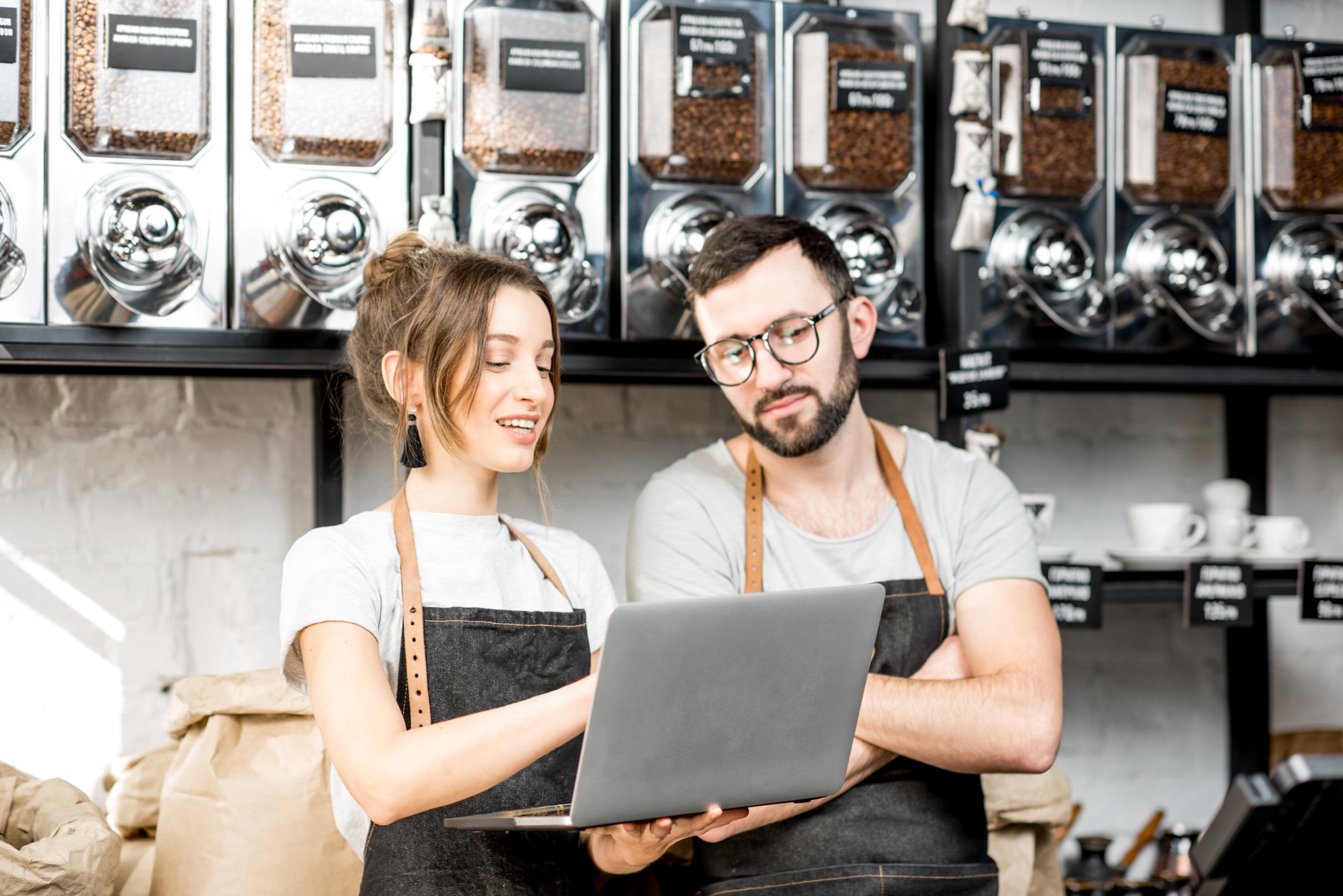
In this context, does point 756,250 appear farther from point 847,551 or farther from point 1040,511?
point 1040,511

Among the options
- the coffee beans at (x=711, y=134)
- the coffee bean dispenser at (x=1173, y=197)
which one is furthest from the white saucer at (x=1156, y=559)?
the coffee beans at (x=711, y=134)

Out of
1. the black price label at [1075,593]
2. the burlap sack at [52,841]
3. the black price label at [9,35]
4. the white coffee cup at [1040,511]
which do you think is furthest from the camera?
the white coffee cup at [1040,511]

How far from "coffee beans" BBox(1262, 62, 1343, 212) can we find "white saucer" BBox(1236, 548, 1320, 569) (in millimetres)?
529

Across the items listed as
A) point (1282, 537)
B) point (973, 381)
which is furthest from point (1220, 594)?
point (973, 381)

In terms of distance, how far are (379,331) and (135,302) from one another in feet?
1.19

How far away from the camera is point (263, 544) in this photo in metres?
1.81

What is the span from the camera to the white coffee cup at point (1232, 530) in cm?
184

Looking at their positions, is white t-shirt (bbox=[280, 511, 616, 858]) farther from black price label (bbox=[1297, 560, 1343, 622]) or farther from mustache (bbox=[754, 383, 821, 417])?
black price label (bbox=[1297, 560, 1343, 622])

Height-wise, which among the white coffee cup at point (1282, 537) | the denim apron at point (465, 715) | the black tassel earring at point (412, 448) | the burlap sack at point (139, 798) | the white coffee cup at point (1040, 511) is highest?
the black tassel earring at point (412, 448)

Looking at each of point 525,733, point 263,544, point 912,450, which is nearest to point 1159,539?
point 912,450

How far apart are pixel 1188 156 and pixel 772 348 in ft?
2.54

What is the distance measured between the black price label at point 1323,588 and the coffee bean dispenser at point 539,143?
1.12 m

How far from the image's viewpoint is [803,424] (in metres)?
1.42

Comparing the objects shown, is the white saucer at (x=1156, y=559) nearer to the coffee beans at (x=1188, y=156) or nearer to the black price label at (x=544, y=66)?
the coffee beans at (x=1188, y=156)
